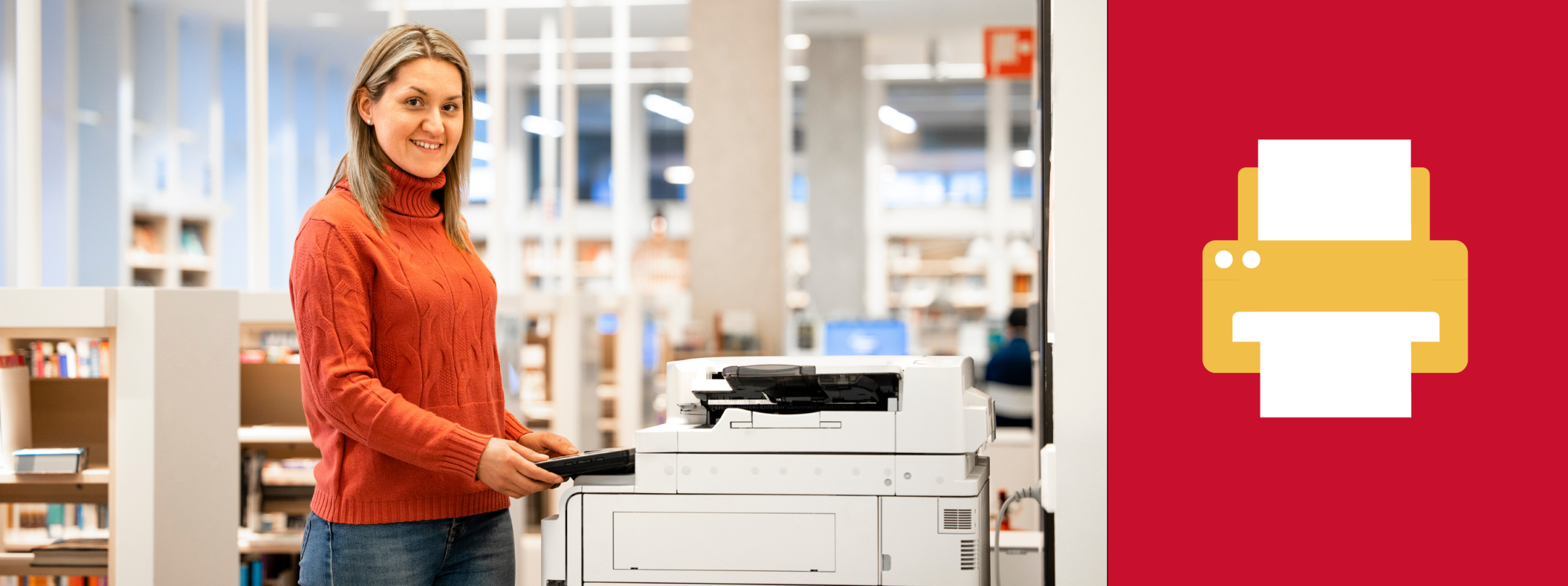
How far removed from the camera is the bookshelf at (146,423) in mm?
2383

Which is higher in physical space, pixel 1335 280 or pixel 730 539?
pixel 1335 280

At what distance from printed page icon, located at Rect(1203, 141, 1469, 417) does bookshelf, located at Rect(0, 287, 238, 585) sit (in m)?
2.31

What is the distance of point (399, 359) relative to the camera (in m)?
1.59

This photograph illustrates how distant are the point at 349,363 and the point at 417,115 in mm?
411

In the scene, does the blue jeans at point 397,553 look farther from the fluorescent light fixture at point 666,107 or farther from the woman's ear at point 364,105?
the fluorescent light fixture at point 666,107

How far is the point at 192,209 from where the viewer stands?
29.6 feet

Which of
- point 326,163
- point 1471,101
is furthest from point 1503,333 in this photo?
point 326,163

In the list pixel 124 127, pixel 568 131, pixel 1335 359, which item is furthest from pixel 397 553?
pixel 124 127

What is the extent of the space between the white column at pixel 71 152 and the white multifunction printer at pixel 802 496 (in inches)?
301

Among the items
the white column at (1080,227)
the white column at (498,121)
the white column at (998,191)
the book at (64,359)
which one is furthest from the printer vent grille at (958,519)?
the white column at (998,191)

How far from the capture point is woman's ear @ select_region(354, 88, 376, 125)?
Answer: 164 centimetres

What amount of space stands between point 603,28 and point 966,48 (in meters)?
4.22

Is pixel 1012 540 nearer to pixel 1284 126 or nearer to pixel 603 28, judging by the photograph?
pixel 1284 126

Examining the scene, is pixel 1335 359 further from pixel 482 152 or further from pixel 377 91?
pixel 482 152
